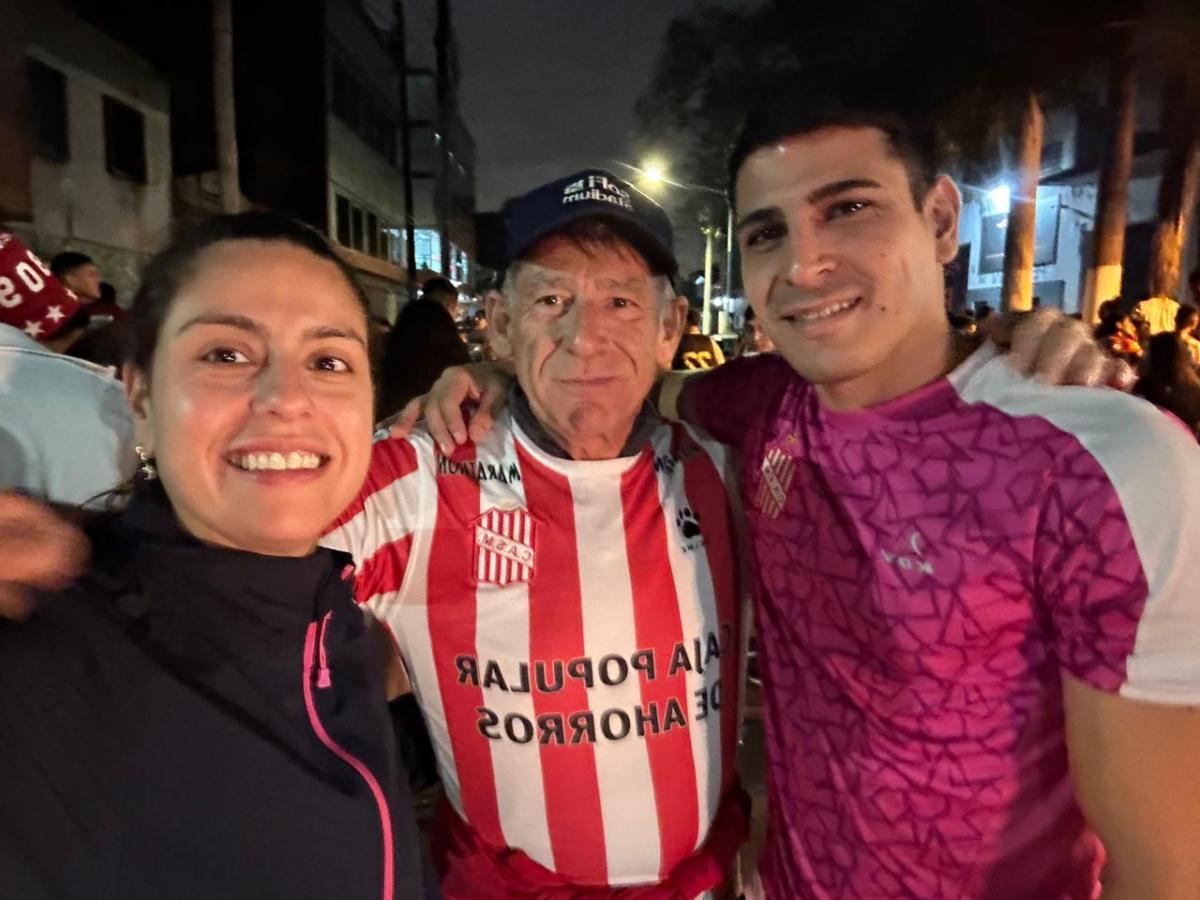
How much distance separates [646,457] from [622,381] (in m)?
0.20

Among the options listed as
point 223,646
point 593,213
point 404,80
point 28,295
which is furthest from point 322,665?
point 404,80

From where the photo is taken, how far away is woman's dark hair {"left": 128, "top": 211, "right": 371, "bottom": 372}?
150 cm

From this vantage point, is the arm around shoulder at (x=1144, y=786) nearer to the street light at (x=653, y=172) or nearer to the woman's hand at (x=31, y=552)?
the woman's hand at (x=31, y=552)

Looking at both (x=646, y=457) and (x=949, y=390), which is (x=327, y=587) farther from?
(x=949, y=390)

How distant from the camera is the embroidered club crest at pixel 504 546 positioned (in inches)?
78.8


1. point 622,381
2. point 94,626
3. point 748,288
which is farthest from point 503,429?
point 94,626

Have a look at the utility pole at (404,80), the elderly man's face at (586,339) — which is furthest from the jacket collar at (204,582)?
the utility pole at (404,80)

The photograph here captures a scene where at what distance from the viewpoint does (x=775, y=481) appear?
6.40 ft

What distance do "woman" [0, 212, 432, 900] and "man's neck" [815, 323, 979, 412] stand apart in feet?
3.29

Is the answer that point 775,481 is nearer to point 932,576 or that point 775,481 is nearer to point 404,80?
point 932,576

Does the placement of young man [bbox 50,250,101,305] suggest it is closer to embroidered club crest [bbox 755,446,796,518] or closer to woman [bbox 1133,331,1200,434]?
embroidered club crest [bbox 755,446,796,518]

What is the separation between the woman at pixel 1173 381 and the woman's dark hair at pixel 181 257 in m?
5.66

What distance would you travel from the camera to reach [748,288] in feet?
6.23

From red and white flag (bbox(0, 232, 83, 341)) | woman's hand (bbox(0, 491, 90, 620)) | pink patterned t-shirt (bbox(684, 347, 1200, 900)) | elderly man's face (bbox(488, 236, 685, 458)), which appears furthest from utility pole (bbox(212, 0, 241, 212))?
pink patterned t-shirt (bbox(684, 347, 1200, 900))
